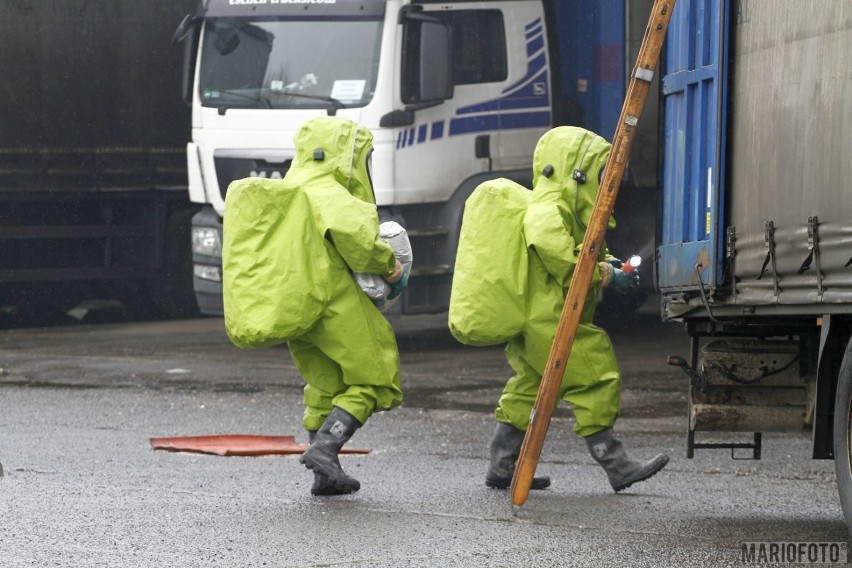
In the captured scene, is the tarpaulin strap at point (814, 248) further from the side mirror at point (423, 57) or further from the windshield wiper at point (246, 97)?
the windshield wiper at point (246, 97)

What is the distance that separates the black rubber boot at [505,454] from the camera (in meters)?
7.38

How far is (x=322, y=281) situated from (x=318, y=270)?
5cm

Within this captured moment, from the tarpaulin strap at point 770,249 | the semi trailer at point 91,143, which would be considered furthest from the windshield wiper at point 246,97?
the tarpaulin strap at point 770,249

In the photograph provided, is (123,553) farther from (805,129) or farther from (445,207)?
(445,207)

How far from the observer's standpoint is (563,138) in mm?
7145

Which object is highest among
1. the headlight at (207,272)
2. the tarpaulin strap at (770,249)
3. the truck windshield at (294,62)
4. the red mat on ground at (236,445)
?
the truck windshield at (294,62)

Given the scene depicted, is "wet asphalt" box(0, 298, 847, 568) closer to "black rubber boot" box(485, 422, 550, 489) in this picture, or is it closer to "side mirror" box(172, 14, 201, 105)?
"black rubber boot" box(485, 422, 550, 489)

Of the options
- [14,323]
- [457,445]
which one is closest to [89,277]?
[14,323]

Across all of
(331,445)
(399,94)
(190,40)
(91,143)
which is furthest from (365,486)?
(91,143)

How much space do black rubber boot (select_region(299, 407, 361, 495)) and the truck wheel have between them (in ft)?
7.03

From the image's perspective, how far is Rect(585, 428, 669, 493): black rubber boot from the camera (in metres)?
7.16

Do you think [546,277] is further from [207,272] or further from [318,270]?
[207,272]
